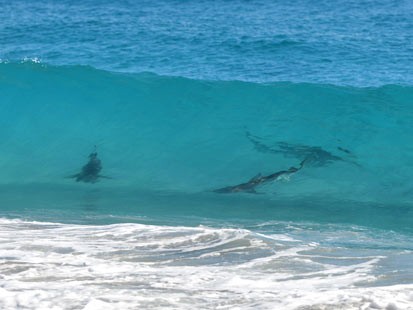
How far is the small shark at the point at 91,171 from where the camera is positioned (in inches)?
529

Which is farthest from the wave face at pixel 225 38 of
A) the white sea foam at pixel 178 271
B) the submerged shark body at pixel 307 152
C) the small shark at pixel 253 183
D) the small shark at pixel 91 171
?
the white sea foam at pixel 178 271

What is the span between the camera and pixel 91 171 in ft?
45.6

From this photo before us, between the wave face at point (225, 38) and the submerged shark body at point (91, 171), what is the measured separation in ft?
10.8

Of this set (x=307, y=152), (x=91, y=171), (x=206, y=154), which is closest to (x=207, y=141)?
(x=206, y=154)

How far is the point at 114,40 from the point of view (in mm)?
19000

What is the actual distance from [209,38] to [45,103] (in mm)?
3650

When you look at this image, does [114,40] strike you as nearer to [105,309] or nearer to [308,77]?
[308,77]

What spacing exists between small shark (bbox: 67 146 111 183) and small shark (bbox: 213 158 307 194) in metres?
1.79

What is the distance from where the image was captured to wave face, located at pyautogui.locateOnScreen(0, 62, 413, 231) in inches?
495

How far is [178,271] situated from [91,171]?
5384 millimetres

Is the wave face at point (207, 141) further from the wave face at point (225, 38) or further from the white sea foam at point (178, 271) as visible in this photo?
the white sea foam at point (178, 271)

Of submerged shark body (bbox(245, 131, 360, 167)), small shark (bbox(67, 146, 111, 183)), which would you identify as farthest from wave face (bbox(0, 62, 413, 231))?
small shark (bbox(67, 146, 111, 183))

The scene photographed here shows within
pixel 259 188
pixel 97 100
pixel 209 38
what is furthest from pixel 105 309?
pixel 209 38

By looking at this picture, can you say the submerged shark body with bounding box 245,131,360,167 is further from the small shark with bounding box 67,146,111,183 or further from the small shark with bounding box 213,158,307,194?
the small shark with bounding box 67,146,111,183
